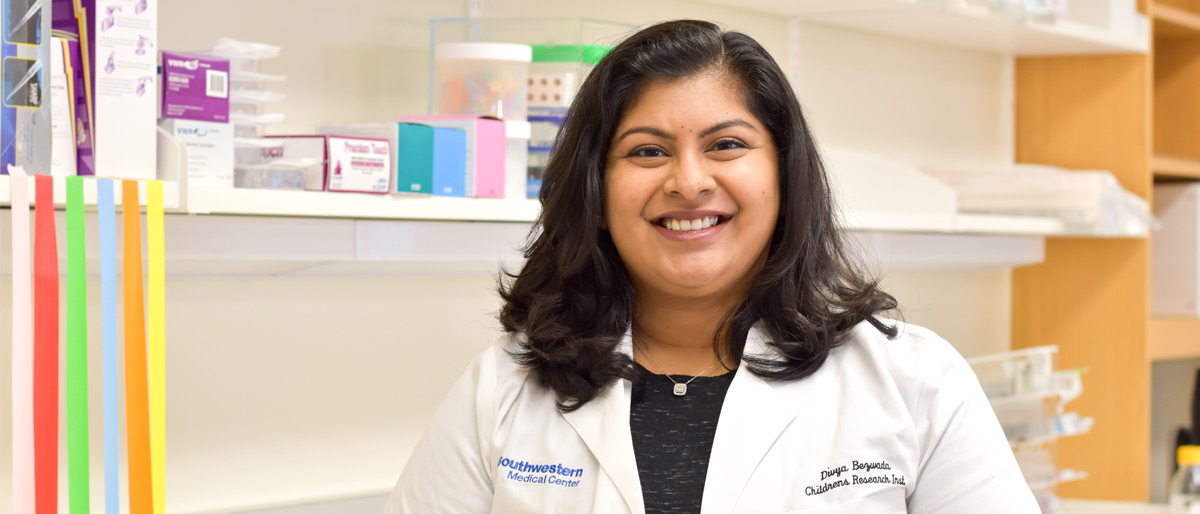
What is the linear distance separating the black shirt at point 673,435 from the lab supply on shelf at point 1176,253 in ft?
7.30

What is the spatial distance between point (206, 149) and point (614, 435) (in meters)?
0.61

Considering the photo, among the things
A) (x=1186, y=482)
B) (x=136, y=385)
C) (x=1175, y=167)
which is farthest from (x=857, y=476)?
(x=1175, y=167)

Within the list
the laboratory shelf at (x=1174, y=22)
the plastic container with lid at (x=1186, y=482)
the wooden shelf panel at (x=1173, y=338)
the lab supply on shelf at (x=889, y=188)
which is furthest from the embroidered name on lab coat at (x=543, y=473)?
the laboratory shelf at (x=1174, y=22)

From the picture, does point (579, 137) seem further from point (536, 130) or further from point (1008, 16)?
point (1008, 16)

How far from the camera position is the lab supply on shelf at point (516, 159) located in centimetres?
171

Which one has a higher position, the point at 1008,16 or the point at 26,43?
the point at 1008,16

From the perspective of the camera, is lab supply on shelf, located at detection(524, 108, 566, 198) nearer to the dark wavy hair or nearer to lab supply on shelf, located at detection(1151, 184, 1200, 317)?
the dark wavy hair

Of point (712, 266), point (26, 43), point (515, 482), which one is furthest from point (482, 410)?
point (26, 43)

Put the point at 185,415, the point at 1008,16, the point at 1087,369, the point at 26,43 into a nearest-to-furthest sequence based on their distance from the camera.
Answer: the point at 26,43
the point at 185,415
the point at 1008,16
the point at 1087,369

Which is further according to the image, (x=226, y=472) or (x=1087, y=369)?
(x=1087, y=369)

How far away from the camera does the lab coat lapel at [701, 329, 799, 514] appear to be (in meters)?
1.25

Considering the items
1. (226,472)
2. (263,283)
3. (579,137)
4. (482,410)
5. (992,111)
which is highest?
(992,111)

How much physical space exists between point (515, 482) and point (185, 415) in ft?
2.34

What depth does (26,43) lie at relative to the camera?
1.26 metres
